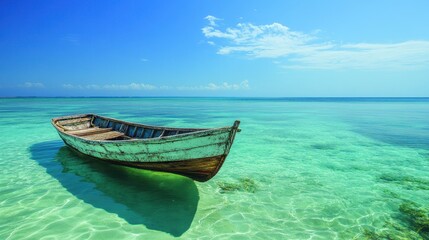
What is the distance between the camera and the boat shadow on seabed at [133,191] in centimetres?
612

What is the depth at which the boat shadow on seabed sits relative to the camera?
612 centimetres

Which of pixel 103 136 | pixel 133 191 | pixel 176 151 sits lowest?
pixel 133 191

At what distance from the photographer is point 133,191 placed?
299 inches

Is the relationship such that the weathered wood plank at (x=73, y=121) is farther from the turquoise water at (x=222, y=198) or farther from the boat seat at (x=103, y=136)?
the boat seat at (x=103, y=136)

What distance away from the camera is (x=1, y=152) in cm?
1223

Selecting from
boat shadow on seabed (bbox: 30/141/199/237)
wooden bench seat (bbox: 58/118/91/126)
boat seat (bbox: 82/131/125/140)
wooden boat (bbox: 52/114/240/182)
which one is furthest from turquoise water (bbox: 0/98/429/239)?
wooden bench seat (bbox: 58/118/91/126)

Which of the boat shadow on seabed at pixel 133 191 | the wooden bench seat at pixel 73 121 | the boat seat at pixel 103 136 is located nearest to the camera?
the boat shadow on seabed at pixel 133 191

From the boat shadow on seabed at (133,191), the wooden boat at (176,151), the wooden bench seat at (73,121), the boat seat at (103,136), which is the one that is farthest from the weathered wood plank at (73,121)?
the wooden boat at (176,151)

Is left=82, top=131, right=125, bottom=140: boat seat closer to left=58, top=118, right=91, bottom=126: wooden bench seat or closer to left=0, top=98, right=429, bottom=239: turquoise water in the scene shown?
left=0, top=98, right=429, bottom=239: turquoise water

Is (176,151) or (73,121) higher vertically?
(176,151)

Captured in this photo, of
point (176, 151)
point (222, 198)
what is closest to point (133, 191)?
point (176, 151)

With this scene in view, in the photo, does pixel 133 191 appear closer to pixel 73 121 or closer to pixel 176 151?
pixel 176 151

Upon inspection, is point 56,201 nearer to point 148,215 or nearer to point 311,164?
point 148,215

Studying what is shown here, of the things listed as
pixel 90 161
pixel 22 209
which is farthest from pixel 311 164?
pixel 22 209
